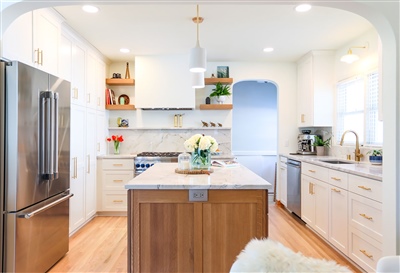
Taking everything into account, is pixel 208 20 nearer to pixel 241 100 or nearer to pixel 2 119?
pixel 2 119

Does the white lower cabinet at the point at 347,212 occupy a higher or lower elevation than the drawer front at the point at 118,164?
lower

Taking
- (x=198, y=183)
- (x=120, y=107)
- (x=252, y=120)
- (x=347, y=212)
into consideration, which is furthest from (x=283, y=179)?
(x=198, y=183)

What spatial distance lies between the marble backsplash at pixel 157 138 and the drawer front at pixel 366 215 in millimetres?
2620

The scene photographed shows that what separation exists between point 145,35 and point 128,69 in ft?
4.61

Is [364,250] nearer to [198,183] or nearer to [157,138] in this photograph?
[198,183]

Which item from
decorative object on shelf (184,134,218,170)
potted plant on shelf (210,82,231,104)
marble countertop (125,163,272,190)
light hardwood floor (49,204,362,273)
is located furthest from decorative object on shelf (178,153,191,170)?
potted plant on shelf (210,82,231,104)

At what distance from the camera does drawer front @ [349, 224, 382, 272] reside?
2365 mm

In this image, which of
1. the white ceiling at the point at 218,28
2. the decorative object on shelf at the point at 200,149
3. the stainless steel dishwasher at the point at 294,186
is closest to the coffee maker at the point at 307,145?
the stainless steel dishwasher at the point at 294,186

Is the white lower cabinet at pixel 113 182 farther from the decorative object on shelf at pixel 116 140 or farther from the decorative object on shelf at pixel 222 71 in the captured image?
the decorative object on shelf at pixel 222 71

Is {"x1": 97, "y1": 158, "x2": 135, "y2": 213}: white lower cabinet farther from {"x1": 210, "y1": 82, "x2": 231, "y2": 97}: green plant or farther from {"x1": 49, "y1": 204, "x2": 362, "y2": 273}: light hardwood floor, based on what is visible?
{"x1": 210, "y1": 82, "x2": 231, "y2": 97}: green plant

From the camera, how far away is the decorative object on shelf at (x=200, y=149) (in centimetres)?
264

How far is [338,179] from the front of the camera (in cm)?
295

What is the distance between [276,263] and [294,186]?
150 inches

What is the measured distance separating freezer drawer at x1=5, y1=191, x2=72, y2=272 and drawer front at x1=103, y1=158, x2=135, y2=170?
161cm
